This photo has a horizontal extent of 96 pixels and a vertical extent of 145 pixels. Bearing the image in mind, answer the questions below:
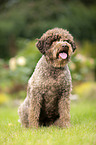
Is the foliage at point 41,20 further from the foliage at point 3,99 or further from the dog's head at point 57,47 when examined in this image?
the dog's head at point 57,47

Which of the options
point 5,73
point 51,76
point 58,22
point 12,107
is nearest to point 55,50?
point 51,76

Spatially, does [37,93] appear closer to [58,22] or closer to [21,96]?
[21,96]

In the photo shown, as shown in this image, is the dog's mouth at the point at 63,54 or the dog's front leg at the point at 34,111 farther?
the dog's front leg at the point at 34,111

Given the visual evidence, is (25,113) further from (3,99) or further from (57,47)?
(3,99)

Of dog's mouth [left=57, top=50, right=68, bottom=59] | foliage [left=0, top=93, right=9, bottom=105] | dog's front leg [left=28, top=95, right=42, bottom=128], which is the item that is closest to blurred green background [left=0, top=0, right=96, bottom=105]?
foliage [left=0, top=93, right=9, bottom=105]

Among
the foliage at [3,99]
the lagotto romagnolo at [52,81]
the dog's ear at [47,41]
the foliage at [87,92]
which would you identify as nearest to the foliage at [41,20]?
the foliage at [87,92]

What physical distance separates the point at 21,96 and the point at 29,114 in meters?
5.71

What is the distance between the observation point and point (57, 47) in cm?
386

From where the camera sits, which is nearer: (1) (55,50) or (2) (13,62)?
(1) (55,50)

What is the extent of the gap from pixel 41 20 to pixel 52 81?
563 inches

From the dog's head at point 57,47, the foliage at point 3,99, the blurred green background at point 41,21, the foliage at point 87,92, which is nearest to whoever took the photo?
the dog's head at point 57,47

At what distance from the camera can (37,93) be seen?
422 cm

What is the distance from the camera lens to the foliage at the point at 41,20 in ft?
55.8

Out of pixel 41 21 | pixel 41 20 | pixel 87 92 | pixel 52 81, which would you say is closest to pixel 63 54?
pixel 52 81
